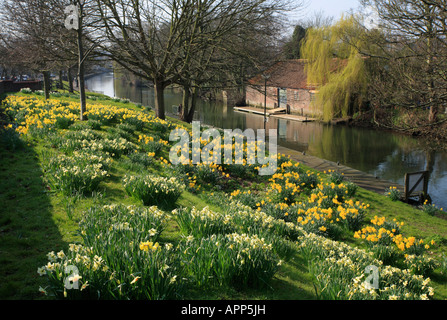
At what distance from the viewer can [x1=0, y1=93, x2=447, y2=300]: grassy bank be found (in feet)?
10.6

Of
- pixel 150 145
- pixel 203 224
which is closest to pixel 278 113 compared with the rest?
pixel 150 145

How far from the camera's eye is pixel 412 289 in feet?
14.5

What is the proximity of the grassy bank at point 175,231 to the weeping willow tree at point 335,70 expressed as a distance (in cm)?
2375

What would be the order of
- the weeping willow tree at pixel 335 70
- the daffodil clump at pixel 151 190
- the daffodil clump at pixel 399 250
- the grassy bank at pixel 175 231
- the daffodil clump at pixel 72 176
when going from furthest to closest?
the weeping willow tree at pixel 335 70 < the daffodil clump at pixel 399 250 < the daffodil clump at pixel 151 190 < the daffodil clump at pixel 72 176 < the grassy bank at pixel 175 231

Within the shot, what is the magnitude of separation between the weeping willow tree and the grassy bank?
23754mm

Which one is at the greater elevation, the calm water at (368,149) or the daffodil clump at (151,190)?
the daffodil clump at (151,190)

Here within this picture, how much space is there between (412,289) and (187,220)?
117 inches

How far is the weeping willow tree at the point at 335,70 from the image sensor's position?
105 ft

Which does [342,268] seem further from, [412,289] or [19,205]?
[19,205]

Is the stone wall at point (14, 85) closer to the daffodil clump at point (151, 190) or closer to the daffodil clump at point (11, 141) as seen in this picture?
the daffodil clump at point (11, 141)

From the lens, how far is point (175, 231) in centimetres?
489

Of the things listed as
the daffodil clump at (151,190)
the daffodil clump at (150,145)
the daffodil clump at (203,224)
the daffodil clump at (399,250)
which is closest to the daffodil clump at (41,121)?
the daffodil clump at (150,145)

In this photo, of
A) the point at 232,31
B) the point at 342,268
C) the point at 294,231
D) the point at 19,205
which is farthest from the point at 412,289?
the point at 232,31

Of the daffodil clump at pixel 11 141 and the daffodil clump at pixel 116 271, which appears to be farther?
the daffodil clump at pixel 11 141
